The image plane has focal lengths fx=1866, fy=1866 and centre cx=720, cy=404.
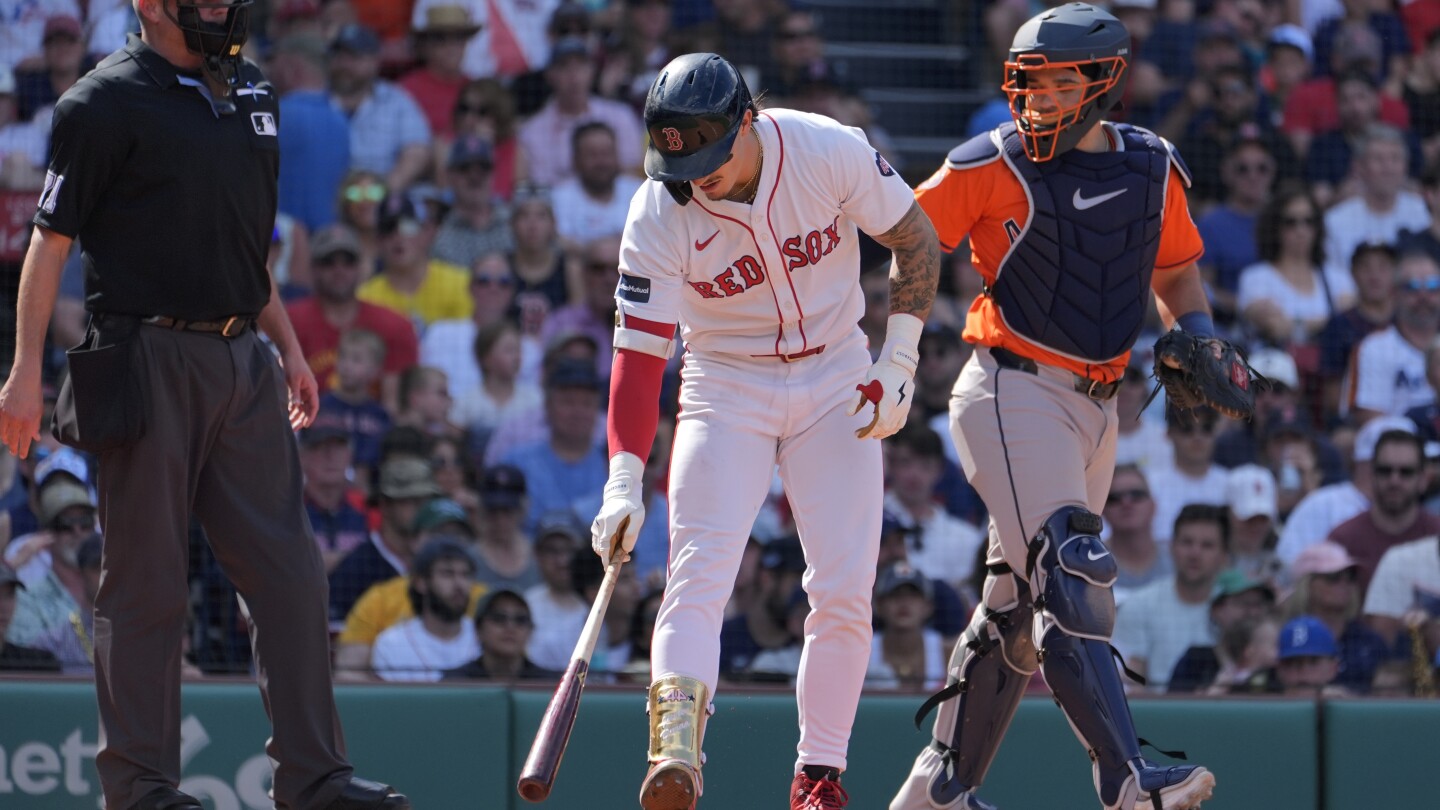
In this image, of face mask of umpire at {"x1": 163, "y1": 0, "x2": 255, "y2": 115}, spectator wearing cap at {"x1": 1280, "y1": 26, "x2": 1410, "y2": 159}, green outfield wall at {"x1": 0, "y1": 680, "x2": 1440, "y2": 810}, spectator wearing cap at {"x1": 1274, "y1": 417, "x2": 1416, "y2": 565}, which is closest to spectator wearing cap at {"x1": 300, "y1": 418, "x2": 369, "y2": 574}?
green outfield wall at {"x1": 0, "y1": 680, "x2": 1440, "y2": 810}

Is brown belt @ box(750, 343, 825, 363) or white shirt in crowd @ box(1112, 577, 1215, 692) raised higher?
brown belt @ box(750, 343, 825, 363)

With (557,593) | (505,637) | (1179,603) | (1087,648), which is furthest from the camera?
(1179,603)

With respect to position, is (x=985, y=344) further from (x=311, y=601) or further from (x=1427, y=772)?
(x=1427, y=772)

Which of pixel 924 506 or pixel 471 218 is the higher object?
pixel 471 218

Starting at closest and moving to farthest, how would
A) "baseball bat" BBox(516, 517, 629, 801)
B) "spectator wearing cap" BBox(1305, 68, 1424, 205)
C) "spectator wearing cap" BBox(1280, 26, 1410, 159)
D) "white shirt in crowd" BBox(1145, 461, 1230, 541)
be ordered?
"baseball bat" BBox(516, 517, 629, 801), "white shirt in crowd" BBox(1145, 461, 1230, 541), "spectator wearing cap" BBox(1305, 68, 1424, 205), "spectator wearing cap" BBox(1280, 26, 1410, 159)

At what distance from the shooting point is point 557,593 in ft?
23.3

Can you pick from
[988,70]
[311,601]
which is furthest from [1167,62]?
[311,601]

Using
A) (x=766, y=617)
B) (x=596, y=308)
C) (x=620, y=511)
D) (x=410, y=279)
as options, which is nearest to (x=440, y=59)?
(x=410, y=279)

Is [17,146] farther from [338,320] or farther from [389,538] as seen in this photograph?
[389,538]

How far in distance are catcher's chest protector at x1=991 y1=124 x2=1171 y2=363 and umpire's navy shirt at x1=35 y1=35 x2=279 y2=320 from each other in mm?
1963

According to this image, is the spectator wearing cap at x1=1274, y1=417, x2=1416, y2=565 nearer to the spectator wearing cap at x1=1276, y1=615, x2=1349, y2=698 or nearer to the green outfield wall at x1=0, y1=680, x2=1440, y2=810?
the spectator wearing cap at x1=1276, y1=615, x2=1349, y2=698

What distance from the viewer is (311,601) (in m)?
4.55

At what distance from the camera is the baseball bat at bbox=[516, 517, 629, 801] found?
3.83 m

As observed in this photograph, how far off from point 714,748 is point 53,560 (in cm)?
255
